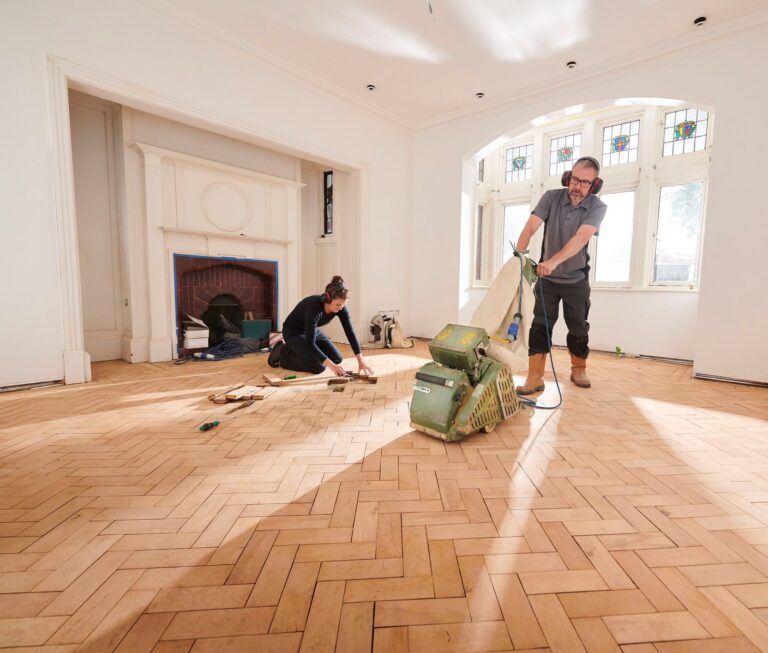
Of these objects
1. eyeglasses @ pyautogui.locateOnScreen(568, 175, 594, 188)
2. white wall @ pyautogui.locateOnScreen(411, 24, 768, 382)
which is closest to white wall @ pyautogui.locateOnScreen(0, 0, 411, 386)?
eyeglasses @ pyautogui.locateOnScreen(568, 175, 594, 188)

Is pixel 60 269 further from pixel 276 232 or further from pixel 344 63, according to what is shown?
pixel 344 63

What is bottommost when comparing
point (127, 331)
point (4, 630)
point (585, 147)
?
point (4, 630)

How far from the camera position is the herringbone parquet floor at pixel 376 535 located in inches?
38.3

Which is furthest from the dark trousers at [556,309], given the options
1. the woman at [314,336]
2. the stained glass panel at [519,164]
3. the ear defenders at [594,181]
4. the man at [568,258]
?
the stained glass panel at [519,164]

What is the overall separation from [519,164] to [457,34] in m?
2.94

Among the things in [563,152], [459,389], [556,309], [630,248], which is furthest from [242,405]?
[563,152]

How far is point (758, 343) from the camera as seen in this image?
11.9 ft

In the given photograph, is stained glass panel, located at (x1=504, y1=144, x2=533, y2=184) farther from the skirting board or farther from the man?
the skirting board

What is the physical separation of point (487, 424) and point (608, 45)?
14.2ft

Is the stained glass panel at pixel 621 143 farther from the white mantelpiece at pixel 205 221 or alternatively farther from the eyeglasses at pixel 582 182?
the white mantelpiece at pixel 205 221

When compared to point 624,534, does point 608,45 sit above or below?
above

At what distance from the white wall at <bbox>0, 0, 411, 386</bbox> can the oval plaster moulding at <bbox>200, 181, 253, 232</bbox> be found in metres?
0.71

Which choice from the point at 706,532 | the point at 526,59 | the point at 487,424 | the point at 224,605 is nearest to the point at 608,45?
the point at 526,59

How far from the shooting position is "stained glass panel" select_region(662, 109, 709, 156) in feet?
15.7
